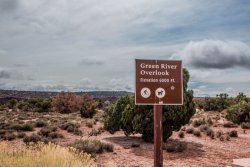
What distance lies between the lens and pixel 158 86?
10.8m

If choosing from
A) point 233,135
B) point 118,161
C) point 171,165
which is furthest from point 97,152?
point 233,135

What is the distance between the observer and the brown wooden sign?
10688 millimetres

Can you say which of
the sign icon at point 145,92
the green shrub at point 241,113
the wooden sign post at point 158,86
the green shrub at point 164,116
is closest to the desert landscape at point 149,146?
the green shrub at point 164,116

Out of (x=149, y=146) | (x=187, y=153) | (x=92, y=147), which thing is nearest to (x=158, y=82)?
(x=92, y=147)

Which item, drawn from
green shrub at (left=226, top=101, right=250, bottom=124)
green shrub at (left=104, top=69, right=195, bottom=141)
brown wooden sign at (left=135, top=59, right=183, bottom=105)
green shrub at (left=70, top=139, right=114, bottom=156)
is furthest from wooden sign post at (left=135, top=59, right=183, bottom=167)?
green shrub at (left=226, top=101, right=250, bottom=124)

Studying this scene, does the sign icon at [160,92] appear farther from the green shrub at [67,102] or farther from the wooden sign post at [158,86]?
the green shrub at [67,102]

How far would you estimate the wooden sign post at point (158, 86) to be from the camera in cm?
1070

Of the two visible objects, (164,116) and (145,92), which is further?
(164,116)

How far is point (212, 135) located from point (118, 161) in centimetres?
914

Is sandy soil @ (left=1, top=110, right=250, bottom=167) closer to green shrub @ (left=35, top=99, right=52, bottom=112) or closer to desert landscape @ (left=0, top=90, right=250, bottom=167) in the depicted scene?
desert landscape @ (left=0, top=90, right=250, bottom=167)

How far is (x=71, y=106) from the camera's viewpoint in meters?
52.6

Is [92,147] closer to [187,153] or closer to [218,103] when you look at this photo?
[187,153]

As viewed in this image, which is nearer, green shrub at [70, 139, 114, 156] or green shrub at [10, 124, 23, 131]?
green shrub at [70, 139, 114, 156]

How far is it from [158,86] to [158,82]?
0.36ft
